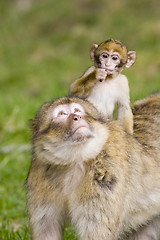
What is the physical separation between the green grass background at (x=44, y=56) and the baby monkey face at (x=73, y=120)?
1570 millimetres

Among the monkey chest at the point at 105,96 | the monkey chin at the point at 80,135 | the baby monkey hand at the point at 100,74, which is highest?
the baby monkey hand at the point at 100,74

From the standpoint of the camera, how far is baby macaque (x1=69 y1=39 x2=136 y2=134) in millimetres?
3465

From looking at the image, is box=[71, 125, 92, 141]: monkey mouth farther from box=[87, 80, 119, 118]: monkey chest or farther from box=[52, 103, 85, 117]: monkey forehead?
box=[87, 80, 119, 118]: monkey chest

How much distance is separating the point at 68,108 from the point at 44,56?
1092 cm

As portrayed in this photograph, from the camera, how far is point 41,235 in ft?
11.0

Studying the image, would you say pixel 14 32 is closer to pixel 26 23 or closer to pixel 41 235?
pixel 26 23

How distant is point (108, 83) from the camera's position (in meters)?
3.56

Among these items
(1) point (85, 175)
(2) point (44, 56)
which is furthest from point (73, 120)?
(2) point (44, 56)

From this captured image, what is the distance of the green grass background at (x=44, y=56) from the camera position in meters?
6.37

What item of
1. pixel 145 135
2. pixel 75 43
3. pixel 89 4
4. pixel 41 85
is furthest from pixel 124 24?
pixel 145 135

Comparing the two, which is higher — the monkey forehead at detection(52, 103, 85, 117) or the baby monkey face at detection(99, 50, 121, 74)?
the baby monkey face at detection(99, 50, 121, 74)

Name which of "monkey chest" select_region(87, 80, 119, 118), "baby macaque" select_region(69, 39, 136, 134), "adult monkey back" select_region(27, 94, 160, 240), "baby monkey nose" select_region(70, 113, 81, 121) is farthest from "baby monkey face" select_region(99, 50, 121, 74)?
"baby monkey nose" select_region(70, 113, 81, 121)

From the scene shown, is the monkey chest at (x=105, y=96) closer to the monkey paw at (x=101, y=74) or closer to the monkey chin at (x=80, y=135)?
the monkey paw at (x=101, y=74)

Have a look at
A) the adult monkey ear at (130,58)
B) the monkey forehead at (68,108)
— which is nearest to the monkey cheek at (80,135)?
the monkey forehead at (68,108)
